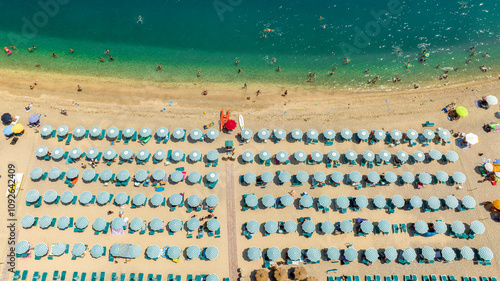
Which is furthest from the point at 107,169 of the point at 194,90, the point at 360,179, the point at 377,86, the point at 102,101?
the point at 377,86

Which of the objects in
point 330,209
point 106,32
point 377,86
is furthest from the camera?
point 106,32

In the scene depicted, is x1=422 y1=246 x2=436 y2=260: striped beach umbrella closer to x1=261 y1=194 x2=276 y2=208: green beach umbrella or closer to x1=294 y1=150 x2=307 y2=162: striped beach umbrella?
x1=294 y1=150 x2=307 y2=162: striped beach umbrella

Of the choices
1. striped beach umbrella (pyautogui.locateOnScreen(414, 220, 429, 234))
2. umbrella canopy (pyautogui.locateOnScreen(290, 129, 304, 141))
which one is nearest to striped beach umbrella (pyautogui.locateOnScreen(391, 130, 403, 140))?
striped beach umbrella (pyautogui.locateOnScreen(414, 220, 429, 234))

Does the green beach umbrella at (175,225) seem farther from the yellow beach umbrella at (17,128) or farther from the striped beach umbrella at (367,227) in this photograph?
the yellow beach umbrella at (17,128)

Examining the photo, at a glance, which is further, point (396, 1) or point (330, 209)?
point (396, 1)

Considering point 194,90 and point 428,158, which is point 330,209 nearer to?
point 428,158

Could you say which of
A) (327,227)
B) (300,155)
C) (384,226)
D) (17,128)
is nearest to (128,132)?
(17,128)

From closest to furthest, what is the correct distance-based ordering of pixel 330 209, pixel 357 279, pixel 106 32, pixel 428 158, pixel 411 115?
pixel 357 279
pixel 330 209
pixel 428 158
pixel 411 115
pixel 106 32

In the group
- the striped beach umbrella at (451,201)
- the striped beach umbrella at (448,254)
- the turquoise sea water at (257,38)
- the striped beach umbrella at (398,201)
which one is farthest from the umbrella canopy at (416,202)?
the turquoise sea water at (257,38)
